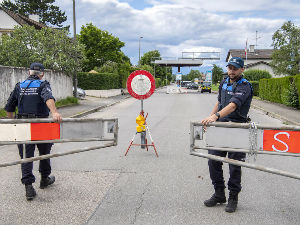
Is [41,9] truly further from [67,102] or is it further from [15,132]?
[15,132]

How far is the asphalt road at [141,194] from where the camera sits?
4.14 metres

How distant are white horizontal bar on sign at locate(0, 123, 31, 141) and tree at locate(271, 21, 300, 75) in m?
40.9

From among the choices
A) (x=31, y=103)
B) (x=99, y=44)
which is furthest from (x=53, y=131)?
(x=99, y=44)

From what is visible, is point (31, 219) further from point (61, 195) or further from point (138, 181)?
point (138, 181)

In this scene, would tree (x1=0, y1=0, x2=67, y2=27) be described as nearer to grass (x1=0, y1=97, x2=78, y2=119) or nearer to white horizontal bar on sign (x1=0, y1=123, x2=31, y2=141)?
grass (x1=0, y1=97, x2=78, y2=119)

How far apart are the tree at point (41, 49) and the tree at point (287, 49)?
90.7 ft

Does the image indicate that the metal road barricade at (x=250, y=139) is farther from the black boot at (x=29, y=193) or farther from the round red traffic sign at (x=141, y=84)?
the round red traffic sign at (x=141, y=84)

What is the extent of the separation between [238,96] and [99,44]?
127 ft

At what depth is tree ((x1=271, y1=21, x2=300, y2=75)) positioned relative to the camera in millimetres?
40094

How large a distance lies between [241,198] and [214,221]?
0.97 m

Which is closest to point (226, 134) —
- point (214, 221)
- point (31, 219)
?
point (214, 221)

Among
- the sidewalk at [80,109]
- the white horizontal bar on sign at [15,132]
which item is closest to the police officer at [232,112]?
Answer: the white horizontal bar on sign at [15,132]

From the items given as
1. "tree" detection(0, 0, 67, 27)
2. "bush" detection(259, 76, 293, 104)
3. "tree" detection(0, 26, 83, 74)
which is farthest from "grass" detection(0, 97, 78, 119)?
"tree" detection(0, 0, 67, 27)

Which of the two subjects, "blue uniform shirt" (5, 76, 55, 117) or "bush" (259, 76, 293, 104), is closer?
"blue uniform shirt" (5, 76, 55, 117)
